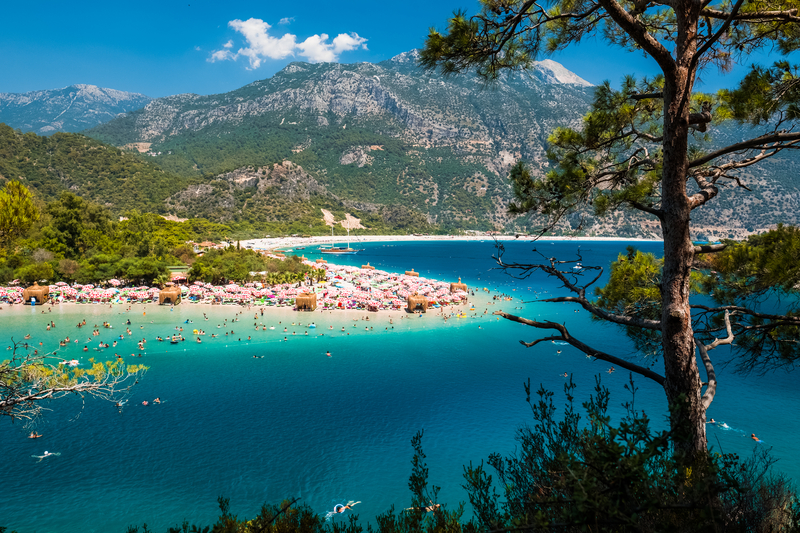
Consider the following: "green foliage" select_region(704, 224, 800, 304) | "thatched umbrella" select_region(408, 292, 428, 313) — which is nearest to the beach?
"thatched umbrella" select_region(408, 292, 428, 313)

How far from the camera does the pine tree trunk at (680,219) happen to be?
3527 mm

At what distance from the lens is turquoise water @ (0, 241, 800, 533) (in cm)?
1288

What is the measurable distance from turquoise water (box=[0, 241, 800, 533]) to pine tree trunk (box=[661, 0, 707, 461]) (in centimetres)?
1110

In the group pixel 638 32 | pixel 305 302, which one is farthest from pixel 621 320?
pixel 305 302

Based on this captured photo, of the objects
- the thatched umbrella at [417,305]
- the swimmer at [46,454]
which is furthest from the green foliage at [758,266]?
the thatched umbrella at [417,305]

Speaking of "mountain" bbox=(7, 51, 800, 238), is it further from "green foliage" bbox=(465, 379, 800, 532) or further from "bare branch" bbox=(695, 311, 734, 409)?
"green foliage" bbox=(465, 379, 800, 532)

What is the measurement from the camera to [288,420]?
1812 centimetres

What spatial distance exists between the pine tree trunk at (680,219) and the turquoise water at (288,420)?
11.1 meters

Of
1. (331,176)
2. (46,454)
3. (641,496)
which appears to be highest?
(331,176)

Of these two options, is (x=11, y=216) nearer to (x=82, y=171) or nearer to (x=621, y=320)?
(x=621, y=320)

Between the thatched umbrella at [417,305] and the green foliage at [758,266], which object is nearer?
the green foliage at [758,266]

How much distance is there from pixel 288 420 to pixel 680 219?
17.6 meters

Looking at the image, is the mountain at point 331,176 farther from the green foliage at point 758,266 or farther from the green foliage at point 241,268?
the green foliage at point 758,266

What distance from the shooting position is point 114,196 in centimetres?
10875
